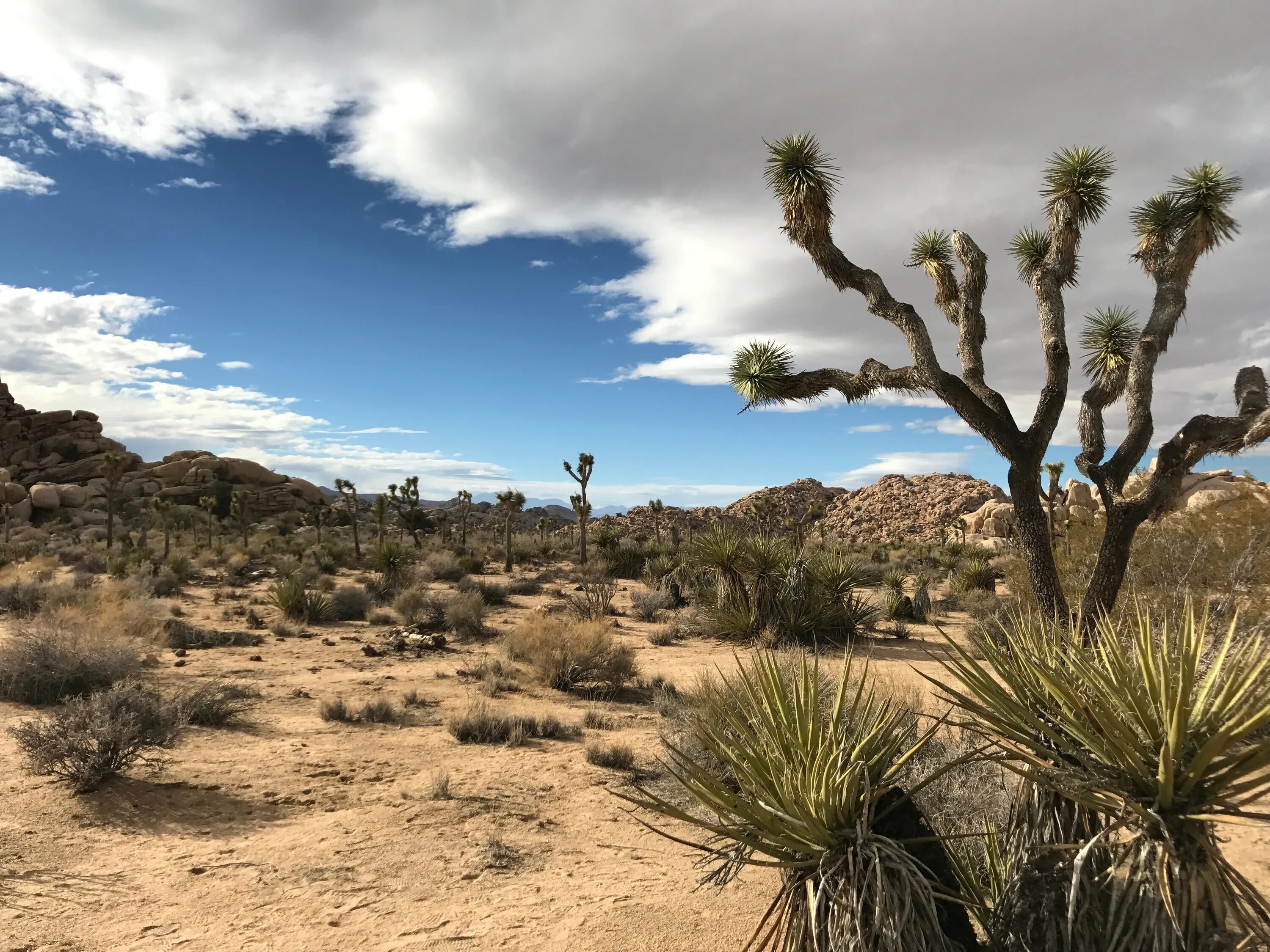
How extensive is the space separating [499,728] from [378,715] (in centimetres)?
176

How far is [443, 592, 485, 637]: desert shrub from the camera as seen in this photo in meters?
15.3

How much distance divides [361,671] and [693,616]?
7038 millimetres

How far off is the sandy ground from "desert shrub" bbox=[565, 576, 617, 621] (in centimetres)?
750

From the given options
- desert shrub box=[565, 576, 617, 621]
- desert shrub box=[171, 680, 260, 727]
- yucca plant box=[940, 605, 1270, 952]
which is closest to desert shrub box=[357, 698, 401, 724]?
desert shrub box=[171, 680, 260, 727]

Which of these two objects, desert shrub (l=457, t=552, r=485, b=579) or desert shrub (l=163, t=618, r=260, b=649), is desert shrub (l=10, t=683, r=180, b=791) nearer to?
desert shrub (l=163, t=618, r=260, b=649)

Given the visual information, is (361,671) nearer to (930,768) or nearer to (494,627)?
(494,627)

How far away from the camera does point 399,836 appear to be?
5938 millimetres

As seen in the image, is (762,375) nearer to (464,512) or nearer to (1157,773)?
(1157,773)

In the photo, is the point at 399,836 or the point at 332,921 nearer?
the point at 332,921

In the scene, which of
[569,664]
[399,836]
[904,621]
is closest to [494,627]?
[569,664]

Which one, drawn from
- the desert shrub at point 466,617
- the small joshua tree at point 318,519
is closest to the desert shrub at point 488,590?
the desert shrub at point 466,617

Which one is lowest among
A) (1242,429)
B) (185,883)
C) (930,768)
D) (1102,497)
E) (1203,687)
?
(185,883)

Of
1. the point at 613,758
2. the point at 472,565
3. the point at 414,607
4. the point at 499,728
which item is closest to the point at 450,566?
the point at 472,565

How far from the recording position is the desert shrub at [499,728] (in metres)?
8.60
